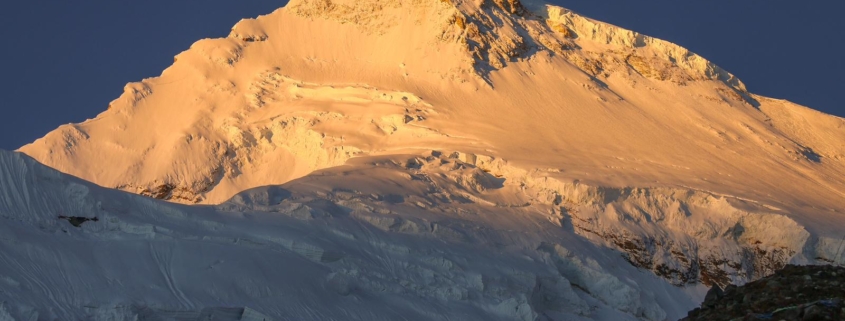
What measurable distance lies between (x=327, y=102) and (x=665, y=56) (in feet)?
68.8

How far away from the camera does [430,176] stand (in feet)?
153

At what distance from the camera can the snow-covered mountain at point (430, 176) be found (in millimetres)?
30578

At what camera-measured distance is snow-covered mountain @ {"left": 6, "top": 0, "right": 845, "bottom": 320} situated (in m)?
30.6

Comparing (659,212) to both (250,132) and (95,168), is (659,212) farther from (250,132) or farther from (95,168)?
(95,168)

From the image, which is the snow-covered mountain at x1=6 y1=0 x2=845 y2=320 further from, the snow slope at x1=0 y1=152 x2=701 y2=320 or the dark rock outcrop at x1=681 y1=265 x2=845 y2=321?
the dark rock outcrop at x1=681 y1=265 x2=845 y2=321

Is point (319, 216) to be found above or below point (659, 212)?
above

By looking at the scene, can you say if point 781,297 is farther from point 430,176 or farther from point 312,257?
point 430,176

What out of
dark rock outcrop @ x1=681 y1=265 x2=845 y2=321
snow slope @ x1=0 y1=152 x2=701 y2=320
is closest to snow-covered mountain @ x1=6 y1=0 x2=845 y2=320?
snow slope @ x1=0 y1=152 x2=701 y2=320

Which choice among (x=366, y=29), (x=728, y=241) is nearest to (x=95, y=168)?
(x=366, y=29)

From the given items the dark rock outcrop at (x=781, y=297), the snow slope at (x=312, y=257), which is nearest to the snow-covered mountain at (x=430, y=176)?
the snow slope at (x=312, y=257)

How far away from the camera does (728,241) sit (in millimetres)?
Answer: 46000

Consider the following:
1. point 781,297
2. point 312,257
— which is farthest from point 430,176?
point 781,297

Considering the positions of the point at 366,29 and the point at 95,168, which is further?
the point at 366,29

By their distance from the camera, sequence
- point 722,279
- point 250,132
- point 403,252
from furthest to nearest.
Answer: point 250,132 < point 722,279 < point 403,252
